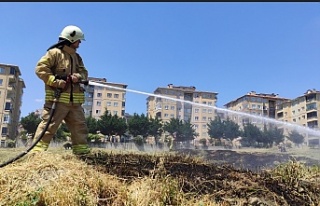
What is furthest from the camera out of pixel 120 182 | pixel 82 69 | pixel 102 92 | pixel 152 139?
pixel 102 92

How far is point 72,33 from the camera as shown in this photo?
4.98m

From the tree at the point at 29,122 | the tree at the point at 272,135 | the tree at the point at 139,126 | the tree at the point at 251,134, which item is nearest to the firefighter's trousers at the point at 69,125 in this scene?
the tree at the point at 272,135

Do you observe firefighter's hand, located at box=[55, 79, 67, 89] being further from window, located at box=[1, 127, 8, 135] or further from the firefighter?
window, located at box=[1, 127, 8, 135]

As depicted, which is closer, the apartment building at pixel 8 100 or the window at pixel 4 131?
the window at pixel 4 131

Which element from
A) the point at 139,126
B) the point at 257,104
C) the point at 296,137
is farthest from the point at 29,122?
the point at 257,104

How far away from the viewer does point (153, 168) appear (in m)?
3.98

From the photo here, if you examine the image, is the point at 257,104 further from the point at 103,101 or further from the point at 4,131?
the point at 4,131

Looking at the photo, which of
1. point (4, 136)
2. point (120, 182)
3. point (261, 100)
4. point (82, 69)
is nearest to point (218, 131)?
point (82, 69)

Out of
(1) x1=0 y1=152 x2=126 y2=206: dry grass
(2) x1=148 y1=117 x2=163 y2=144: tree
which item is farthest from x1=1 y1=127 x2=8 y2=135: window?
(1) x1=0 y1=152 x2=126 y2=206: dry grass

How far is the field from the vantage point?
2.91 m

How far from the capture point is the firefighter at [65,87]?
4.66m

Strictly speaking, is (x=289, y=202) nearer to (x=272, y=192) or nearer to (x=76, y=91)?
(x=272, y=192)

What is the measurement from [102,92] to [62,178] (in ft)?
258

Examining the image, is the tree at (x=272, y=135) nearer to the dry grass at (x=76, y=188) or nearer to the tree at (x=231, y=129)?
the tree at (x=231, y=129)
